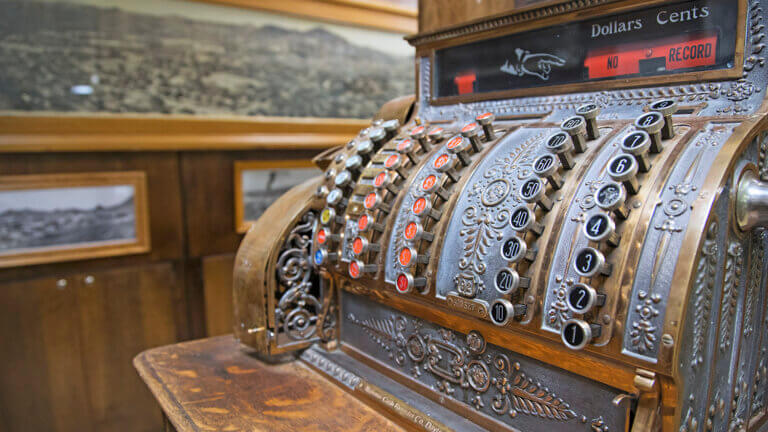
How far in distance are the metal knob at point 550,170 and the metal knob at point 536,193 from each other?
2 centimetres

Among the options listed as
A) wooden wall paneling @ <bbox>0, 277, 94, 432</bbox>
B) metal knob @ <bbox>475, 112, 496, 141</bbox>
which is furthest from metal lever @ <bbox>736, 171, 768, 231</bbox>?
wooden wall paneling @ <bbox>0, 277, 94, 432</bbox>

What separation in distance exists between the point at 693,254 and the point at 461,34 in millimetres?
933

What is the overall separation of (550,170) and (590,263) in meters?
0.22

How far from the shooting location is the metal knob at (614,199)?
35.2 inches

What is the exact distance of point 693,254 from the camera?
805 millimetres

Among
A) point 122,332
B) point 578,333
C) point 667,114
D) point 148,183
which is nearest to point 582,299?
point 578,333

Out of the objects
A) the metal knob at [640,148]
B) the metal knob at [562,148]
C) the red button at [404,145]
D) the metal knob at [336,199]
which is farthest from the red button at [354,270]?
the metal knob at [640,148]

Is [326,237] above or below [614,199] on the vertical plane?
below

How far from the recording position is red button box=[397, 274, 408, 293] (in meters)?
1.21

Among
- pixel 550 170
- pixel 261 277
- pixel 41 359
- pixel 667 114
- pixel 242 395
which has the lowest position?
pixel 41 359

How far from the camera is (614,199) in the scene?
0.90m

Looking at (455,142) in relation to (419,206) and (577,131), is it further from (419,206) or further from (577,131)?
(577,131)

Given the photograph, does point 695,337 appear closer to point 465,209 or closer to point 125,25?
point 465,209

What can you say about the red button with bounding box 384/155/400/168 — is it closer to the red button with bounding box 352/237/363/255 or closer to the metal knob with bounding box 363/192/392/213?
the metal knob with bounding box 363/192/392/213
